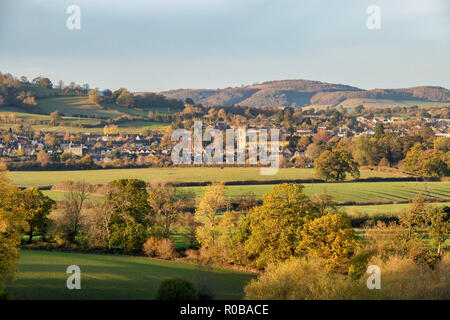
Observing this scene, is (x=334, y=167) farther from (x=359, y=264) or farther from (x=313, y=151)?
(x=359, y=264)

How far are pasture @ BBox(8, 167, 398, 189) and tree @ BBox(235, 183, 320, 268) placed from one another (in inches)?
→ 865

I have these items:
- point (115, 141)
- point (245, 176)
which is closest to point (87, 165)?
point (115, 141)

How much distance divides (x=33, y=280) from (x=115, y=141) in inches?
2395

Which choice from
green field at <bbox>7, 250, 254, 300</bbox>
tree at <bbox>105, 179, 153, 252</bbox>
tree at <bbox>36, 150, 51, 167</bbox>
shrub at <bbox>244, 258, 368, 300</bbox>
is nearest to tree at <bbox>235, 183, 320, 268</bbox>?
green field at <bbox>7, 250, 254, 300</bbox>

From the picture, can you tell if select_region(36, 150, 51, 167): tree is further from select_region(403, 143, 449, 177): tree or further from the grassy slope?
select_region(403, 143, 449, 177): tree

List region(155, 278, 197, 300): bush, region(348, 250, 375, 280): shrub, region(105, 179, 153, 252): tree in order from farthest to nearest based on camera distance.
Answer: region(105, 179, 153, 252): tree
region(348, 250, 375, 280): shrub
region(155, 278, 197, 300): bush

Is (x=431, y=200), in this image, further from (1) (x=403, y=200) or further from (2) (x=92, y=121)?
(2) (x=92, y=121)

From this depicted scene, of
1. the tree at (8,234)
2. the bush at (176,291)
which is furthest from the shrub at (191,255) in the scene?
the bush at (176,291)

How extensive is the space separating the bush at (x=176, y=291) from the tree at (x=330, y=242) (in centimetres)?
1203

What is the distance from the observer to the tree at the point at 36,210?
34375 millimetres

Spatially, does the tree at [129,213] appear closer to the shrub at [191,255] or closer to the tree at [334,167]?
the shrub at [191,255]

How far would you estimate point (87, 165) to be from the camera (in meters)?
64.9

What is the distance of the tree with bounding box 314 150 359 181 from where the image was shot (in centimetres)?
6072
